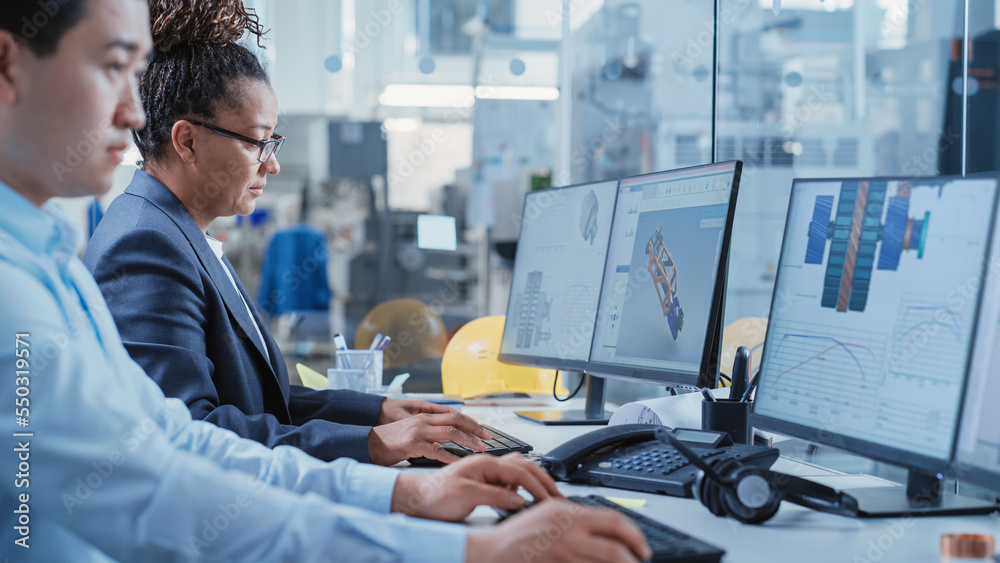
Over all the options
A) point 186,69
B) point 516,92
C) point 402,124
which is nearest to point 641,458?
point 186,69

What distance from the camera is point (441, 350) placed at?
2854 millimetres

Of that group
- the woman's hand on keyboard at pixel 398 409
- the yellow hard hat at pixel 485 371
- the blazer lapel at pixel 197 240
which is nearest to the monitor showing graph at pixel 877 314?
the woman's hand on keyboard at pixel 398 409

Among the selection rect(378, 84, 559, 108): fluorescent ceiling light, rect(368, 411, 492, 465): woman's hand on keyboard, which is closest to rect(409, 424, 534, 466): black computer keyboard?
rect(368, 411, 492, 465): woman's hand on keyboard

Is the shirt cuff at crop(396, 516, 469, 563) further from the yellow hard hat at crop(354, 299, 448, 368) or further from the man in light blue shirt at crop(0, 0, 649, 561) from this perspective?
the yellow hard hat at crop(354, 299, 448, 368)

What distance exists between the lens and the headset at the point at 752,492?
3.17 ft

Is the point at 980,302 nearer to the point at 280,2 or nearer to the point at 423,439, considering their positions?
the point at 423,439

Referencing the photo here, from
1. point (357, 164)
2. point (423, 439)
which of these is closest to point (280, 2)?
point (357, 164)

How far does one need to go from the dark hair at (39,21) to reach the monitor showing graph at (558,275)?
1.10m

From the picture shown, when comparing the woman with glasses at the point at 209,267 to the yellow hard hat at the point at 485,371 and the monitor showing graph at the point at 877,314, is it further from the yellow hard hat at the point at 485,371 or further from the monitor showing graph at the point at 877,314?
the yellow hard hat at the point at 485,371

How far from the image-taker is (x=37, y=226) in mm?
800

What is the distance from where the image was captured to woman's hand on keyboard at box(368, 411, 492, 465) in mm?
1270

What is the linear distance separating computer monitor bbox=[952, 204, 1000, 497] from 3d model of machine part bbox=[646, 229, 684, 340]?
0.53 metres

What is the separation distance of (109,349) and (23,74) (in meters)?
0.29

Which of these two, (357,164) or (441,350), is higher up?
(357,164)
